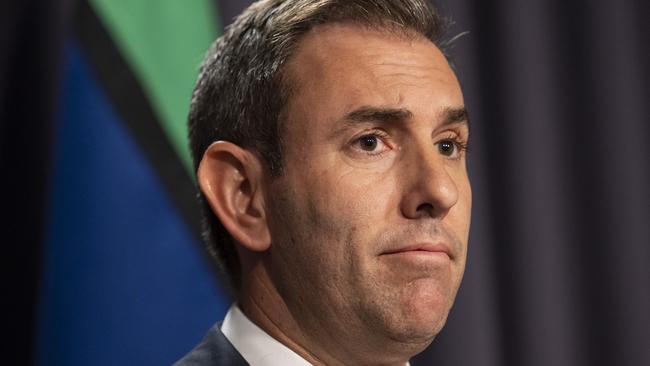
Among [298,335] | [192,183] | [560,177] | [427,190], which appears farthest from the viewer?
[560,177]

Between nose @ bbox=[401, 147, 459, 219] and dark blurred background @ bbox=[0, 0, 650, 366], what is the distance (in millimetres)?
705

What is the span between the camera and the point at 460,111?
145cm

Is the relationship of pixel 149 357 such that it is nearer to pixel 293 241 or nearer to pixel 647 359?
pixel 293 241

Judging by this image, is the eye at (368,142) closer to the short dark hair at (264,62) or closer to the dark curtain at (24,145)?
the short dark hair at (264,62)

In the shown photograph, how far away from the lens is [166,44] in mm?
1979

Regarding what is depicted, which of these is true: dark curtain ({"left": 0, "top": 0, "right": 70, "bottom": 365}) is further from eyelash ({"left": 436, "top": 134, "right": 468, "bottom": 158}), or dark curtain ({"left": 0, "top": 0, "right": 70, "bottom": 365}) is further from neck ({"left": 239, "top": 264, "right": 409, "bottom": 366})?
eyelash ({"left": 436, "top": 134, "right": 468, "bottom": 158})

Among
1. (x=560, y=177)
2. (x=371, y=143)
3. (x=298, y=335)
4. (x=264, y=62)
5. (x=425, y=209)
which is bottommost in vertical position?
(x=560, y=177)

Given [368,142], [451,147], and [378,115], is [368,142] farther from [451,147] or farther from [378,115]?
[451,147]

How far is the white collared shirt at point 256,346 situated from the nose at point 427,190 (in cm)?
28

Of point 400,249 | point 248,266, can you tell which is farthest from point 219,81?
point 400,249

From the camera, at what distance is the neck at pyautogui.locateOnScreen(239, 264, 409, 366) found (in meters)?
1.41

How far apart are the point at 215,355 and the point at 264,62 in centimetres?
46

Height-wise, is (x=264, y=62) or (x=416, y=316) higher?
(x=264, y=62)

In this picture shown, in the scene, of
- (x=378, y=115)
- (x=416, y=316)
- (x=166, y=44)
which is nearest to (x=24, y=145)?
(x=166, y=44)
